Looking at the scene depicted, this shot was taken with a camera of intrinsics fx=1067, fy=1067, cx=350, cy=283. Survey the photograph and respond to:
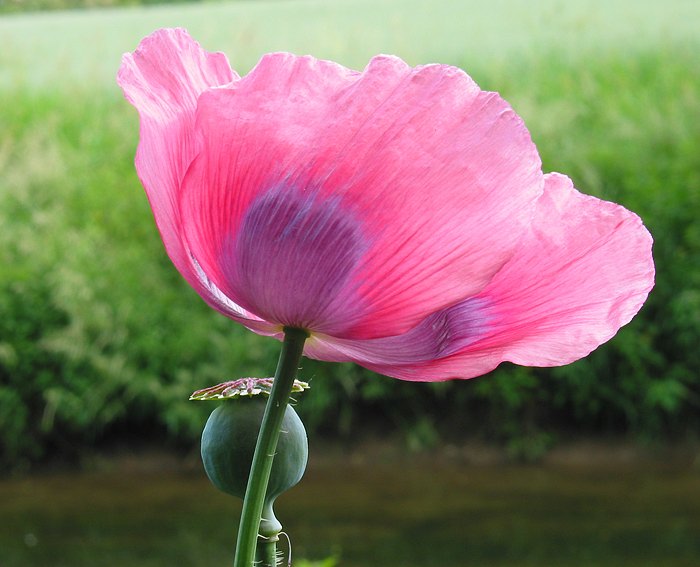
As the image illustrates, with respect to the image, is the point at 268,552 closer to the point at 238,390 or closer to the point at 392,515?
the point at 238,390

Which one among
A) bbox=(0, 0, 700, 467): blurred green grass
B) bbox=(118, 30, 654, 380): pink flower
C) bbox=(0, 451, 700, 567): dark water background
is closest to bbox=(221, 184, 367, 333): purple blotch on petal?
bbox=(118, 30, 654, 380): pink flower

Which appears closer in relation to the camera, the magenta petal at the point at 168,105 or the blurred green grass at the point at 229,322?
the magenta petal at the point at 168,105

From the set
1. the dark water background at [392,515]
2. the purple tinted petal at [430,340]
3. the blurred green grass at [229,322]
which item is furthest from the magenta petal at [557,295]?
the blurred green grass at [229,322]

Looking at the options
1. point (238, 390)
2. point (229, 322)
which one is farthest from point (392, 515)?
point (238, 390)

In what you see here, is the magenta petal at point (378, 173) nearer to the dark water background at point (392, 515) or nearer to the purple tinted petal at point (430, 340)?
the purple tinted petal at point (430, 340)

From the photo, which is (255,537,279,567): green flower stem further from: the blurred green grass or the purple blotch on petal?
the blurred green grass

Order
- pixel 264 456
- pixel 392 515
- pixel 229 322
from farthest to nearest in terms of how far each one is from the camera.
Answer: pixel 229 322 → pixel 392 515 → pixel 264 456
